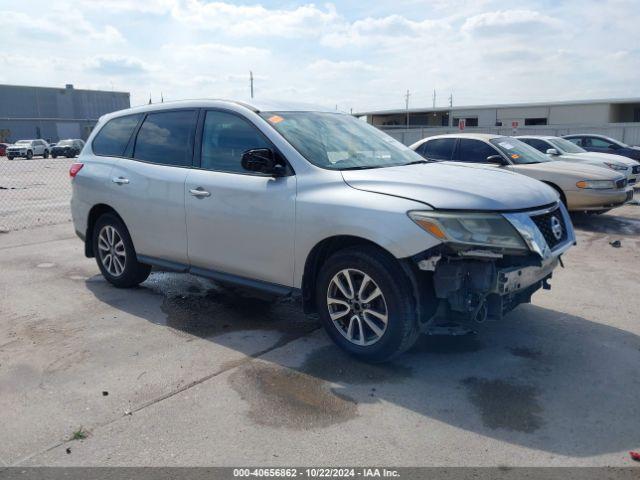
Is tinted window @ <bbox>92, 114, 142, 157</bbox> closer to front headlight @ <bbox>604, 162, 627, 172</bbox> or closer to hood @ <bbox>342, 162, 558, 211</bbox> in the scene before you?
hood @ <bbox>342, 162, 558, 211</bbox>

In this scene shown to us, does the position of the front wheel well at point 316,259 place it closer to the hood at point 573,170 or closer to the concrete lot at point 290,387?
the concrete lot at point 290,387

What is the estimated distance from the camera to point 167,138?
537 centimetres

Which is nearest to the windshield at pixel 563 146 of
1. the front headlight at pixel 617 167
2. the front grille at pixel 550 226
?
the front headlight at pixel 617 167

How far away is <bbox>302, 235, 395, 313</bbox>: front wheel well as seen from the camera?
4.09m

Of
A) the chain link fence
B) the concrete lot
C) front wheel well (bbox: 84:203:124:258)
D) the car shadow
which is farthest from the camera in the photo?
the chain link fence

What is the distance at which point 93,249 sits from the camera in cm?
626

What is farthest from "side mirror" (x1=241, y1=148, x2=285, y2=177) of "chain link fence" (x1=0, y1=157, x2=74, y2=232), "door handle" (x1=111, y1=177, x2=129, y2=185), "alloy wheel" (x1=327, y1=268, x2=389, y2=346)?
"chain link fence" (x1=0, y1=157, x2=74, y2=232)

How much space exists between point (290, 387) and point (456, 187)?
5.86 feet

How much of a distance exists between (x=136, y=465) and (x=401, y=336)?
184 centimetres

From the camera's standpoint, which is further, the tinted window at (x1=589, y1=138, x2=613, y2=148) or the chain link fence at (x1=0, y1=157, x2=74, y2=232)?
the tinted window at (x1=589, y1=138, x2=613, y2=148)

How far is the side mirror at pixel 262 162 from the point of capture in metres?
4.25

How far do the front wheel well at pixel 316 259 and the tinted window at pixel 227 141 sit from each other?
0.97 metres

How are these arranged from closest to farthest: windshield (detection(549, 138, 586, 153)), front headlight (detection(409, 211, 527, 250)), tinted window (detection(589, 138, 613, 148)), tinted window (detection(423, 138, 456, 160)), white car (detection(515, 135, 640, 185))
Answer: front headlight (detection(409, 211, 527, 250))
tinted window (detection(423, 138, 456, 160))
white car (detection(515, 135, 640, 185))
windshield (detection(549, 138, 586, 153))
tinted window (detection(589, 138, 613, 148))

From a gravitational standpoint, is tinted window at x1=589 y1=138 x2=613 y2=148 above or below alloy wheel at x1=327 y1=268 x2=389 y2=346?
above
